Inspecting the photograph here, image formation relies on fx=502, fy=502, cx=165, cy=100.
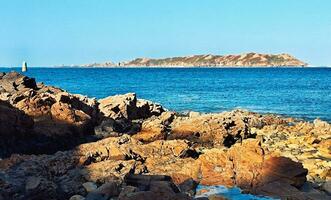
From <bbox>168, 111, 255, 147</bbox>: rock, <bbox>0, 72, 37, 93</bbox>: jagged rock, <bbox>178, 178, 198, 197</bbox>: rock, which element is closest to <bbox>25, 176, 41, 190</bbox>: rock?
<bbox>178, 178, 198, 197</bbox>: rock

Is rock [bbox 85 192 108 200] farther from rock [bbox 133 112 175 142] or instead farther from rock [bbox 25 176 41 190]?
rock [bbox 133 112 175 142]

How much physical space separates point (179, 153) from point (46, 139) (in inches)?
228

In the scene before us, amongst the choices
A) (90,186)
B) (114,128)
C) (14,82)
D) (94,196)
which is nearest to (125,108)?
(114,128)

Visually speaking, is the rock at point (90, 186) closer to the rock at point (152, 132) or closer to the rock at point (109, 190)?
the rock at point (109, 190)

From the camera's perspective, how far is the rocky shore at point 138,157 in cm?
1378

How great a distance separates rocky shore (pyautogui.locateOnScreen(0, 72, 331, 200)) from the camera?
45.2ft

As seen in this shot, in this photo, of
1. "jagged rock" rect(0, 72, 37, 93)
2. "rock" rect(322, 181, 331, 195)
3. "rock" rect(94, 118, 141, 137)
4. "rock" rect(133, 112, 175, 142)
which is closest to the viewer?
"rock" rect(322, 181, 331, 195)

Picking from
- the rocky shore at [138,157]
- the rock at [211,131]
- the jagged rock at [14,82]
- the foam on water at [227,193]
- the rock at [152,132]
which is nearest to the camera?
the rocky shore at [138,157]

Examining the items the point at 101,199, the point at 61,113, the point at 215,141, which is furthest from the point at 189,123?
the point at 101,199

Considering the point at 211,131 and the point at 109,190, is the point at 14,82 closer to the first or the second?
the point at 211,131

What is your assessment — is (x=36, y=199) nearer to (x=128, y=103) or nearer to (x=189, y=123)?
(x=189, y=123)

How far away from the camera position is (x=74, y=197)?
13281mm

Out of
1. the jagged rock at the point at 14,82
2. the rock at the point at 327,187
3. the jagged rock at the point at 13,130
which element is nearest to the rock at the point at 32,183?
the jagged rock at the point at 13,130

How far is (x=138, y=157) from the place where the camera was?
677 inches
